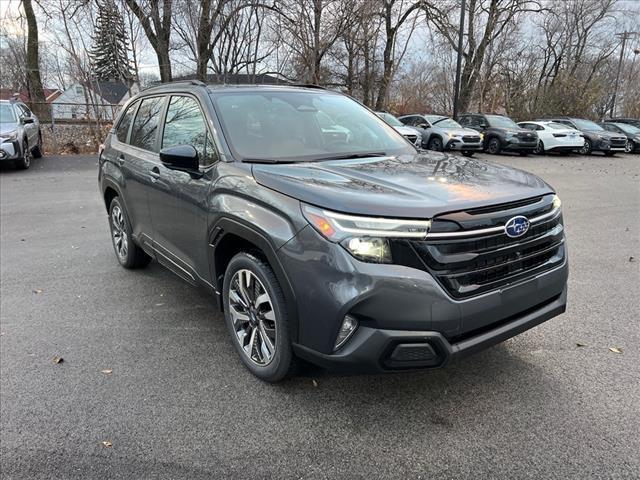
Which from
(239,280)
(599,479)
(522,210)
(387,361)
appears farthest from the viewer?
(239,280)

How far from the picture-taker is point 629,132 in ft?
76.4

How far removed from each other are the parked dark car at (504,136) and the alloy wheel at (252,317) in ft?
61.3

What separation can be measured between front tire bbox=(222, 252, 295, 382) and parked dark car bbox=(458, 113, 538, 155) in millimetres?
18676

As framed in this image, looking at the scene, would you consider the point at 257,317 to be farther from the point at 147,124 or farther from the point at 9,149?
the point at 9,149

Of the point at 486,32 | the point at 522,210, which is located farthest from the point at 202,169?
the point at 486,32

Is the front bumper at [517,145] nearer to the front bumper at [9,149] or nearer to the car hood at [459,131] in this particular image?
the car hood at [459,131]

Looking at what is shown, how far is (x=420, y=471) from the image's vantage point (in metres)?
2.27

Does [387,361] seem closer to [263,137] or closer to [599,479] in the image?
[599,479]

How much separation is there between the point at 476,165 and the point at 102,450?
9.04 feet

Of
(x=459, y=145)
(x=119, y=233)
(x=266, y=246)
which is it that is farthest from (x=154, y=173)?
(x=459, y=145)

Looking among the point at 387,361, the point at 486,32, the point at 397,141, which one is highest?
the point at 486,32

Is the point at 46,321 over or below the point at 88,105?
below

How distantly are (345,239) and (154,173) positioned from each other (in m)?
2.23

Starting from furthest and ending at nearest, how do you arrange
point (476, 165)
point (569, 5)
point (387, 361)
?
point (569, 5) < point (476, 165) < point (387, 361)
